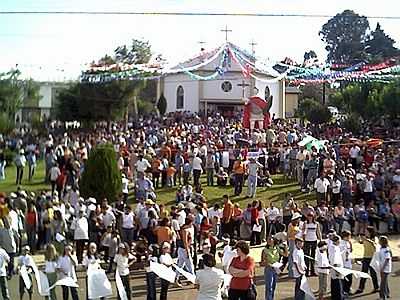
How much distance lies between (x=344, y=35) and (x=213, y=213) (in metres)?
100

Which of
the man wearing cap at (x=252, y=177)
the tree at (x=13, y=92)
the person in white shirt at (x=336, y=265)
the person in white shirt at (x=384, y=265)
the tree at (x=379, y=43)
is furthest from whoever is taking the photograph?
the tree at (x=379, y=43)

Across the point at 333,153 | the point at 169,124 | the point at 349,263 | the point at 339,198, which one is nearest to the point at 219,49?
the point at 169,124

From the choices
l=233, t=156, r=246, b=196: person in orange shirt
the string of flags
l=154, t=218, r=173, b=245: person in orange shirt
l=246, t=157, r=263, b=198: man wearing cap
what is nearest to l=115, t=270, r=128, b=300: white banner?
l=154, t=218, r=173, b=245: person in orange shirt

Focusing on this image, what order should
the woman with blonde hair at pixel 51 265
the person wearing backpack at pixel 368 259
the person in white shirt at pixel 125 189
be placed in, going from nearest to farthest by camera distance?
the woman with blonde hair at pixel 51 265 < the person wearing backpack at pixel 368 259 < the person in white shirt at pixel 125 189

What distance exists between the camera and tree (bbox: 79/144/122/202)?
23.0 metres

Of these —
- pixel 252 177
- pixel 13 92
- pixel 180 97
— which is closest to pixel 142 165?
pixel 252 177

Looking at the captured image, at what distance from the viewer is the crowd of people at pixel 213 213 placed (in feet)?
46.1

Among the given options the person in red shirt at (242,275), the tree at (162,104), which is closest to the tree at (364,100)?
the tree at (162,104)

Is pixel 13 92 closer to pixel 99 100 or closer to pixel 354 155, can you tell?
pixel 99 100

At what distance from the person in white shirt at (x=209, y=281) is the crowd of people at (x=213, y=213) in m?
0.02

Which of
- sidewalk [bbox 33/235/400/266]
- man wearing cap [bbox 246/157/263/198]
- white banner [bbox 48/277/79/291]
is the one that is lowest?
sidewalk [bbox 33/235/400/266]

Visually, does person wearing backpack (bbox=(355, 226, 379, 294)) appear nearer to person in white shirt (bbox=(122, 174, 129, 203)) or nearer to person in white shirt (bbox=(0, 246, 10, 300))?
person in white shirt (bbox=(0, 246, 10, 300))

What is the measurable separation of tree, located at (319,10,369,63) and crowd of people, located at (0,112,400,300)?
79.3m

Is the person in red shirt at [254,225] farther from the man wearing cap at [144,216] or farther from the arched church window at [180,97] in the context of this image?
the arched church window at [180,97]
